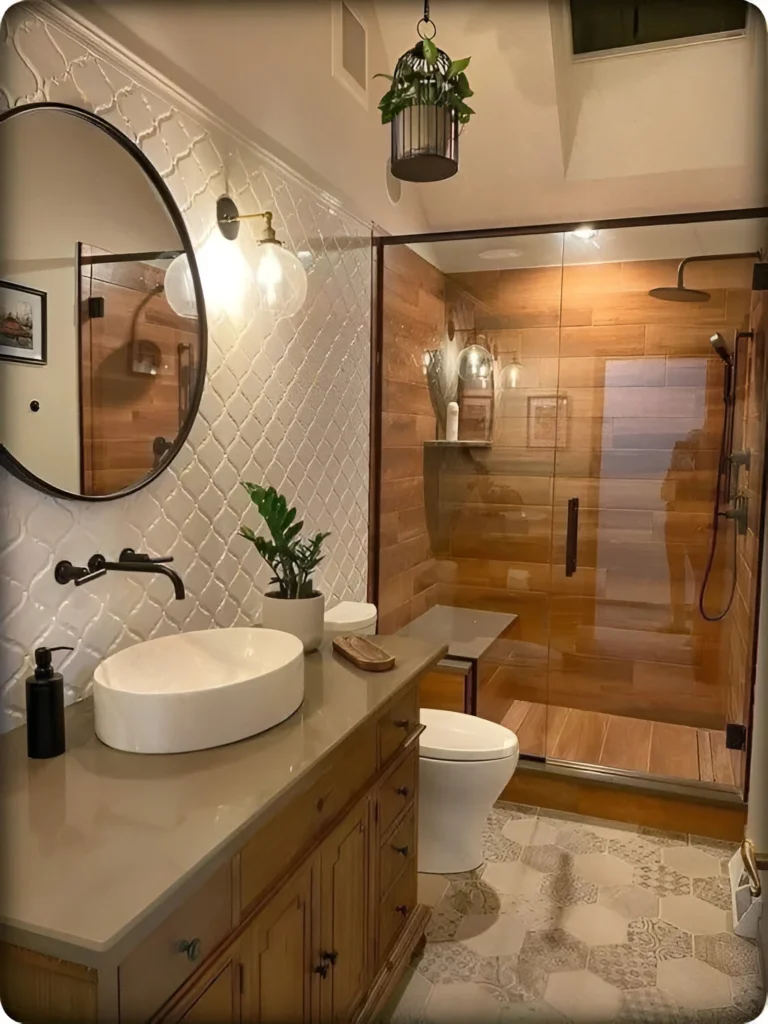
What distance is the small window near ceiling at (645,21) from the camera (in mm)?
2791

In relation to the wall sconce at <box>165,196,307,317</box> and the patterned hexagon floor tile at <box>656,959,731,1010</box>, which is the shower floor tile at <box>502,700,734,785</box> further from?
the wall sconce at <box>165,196,307,317</box>

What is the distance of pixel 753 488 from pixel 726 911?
4.61 ft

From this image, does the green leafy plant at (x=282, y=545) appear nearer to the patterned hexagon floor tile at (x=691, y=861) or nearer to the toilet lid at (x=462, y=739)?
the toilet lid at (x=462, y=739)

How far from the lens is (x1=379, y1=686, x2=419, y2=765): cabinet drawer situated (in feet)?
5.84

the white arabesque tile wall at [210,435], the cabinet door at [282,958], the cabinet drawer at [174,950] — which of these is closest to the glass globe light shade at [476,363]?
the white arabesque tile wall at [210,435]

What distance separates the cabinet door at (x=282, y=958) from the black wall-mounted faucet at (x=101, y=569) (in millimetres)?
590

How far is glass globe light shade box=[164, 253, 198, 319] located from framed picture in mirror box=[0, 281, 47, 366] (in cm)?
39

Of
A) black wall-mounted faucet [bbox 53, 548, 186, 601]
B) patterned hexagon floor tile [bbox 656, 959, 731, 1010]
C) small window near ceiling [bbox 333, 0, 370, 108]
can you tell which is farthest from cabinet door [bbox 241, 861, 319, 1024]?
small window near ceiling [bbox 333, 0, 370, 108]

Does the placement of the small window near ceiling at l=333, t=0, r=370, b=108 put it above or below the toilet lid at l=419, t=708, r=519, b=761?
above

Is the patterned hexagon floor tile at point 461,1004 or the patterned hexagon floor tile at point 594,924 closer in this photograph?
the patterned hexagon floor tile at point 461,1004

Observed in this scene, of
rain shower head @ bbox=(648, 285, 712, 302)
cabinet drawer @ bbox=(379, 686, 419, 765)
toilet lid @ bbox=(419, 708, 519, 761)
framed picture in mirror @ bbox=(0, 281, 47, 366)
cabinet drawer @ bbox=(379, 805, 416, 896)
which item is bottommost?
cabinet drawer @ bbox=(379, 805, 416, 896)

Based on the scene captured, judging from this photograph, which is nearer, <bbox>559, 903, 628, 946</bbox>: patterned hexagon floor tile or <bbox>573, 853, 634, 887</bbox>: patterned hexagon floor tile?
<bbox>559, 903, 628, 946</bbox>: patterned hexagon floor tile

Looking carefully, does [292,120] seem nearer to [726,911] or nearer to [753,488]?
[753,488]

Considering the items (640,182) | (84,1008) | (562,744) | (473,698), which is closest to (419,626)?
(473,698)
